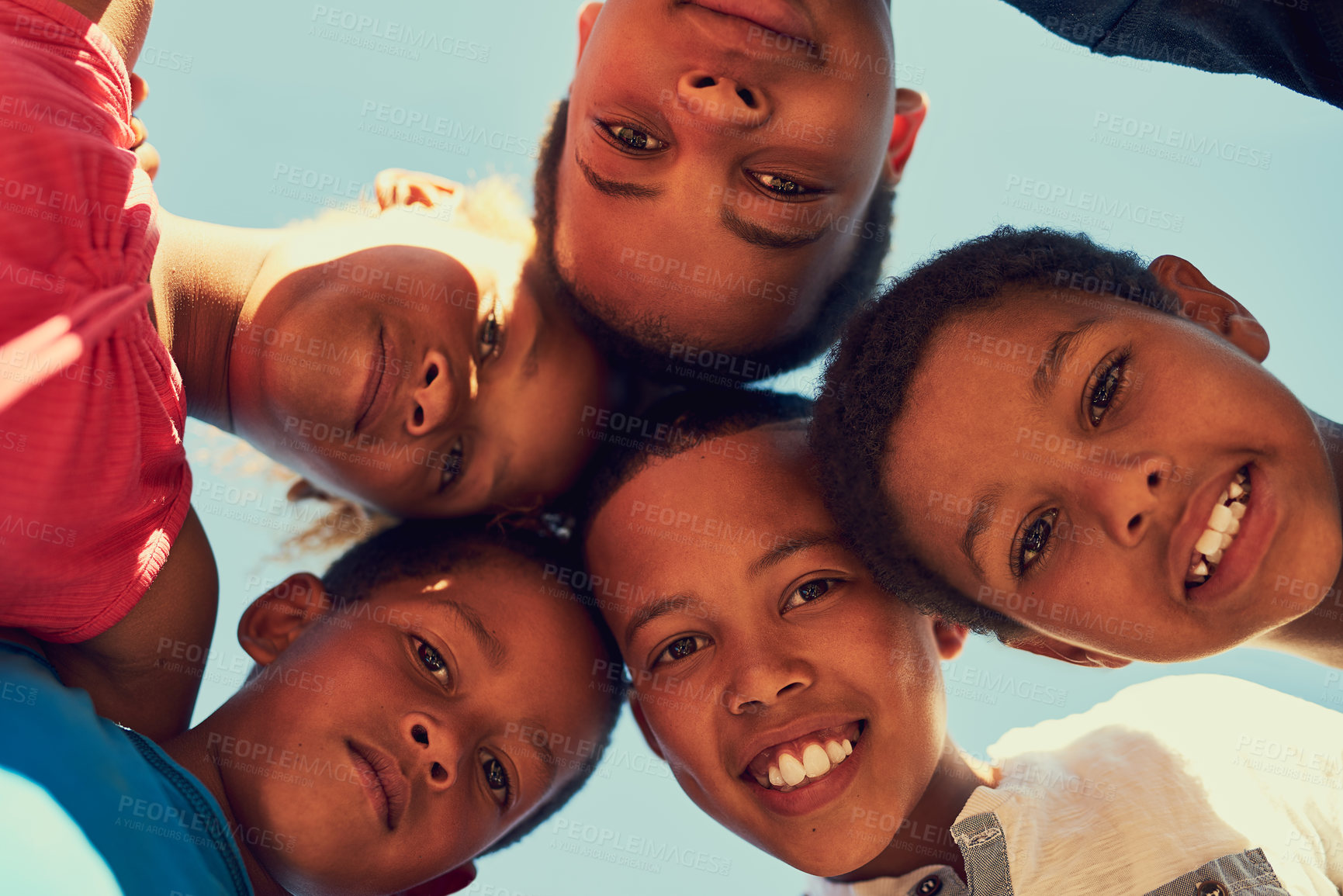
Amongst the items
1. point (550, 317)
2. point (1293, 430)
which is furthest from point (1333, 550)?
point (550, 317)

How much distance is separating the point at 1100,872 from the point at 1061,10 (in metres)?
1.30

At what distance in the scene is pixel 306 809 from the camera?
4.21ft

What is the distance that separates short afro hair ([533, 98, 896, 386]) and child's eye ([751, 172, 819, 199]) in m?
0.27

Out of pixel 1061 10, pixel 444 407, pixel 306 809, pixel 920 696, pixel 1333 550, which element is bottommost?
pixel 306 809

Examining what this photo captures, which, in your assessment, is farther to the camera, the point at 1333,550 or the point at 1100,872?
the point at 1100,872

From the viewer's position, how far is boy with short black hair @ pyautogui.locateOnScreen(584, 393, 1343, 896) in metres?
1.31

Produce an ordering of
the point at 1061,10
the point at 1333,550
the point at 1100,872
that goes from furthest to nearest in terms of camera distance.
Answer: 1. the point at 1100,872
2. the point at 1061,10
3. the point at 1333,550

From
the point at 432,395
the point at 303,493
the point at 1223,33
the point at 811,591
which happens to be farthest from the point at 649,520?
the point at 1223,33

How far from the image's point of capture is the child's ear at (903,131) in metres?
1.54

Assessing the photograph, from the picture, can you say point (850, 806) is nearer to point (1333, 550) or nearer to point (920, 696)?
point (920, 696)

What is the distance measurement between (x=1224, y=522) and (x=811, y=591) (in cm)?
57

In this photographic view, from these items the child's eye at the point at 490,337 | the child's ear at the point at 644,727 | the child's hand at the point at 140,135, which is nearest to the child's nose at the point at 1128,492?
the child's ear at the point at 644,727

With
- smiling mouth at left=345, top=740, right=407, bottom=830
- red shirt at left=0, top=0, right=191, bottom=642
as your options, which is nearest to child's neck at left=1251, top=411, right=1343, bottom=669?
smiling mouth at left=345, top=740, right=407, bottom=830

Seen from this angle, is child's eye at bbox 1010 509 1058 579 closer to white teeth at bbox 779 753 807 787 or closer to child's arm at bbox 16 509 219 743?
white teeth at bbox 779 753 807 787
